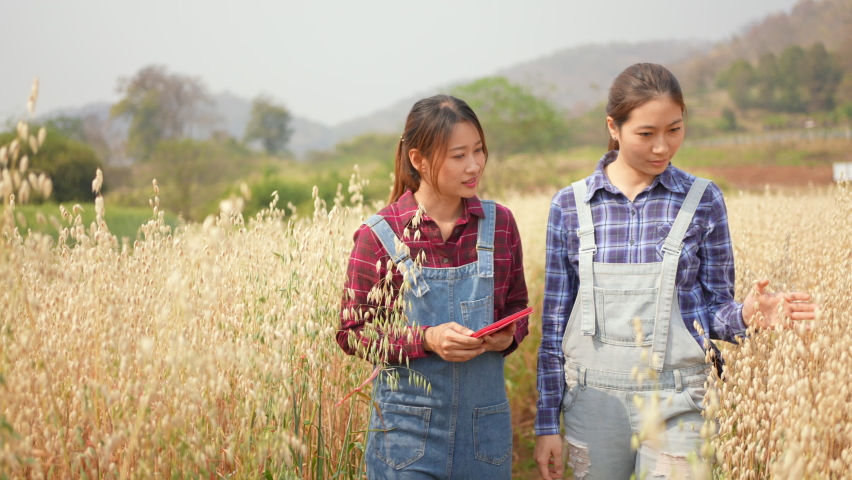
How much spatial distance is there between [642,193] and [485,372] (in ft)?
2.66

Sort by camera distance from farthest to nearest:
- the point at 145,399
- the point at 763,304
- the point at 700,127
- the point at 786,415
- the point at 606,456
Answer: the point at 700,127 → the point at 606,456 → the point at 763,304 → the point at 786,415 → the point at 145,399

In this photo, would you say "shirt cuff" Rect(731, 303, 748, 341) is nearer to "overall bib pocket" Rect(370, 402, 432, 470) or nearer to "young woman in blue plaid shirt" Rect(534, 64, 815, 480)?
"young woman in blue plaid shirt" Rect(534, 64, 815, 480)

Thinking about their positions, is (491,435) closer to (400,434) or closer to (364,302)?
(400,434)

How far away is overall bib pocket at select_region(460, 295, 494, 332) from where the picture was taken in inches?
78.5

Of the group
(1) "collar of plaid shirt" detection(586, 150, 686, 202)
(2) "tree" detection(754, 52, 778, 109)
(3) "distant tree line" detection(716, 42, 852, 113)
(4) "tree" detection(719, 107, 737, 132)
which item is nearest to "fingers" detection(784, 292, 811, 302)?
(1) "collar of plaid shirt" detection(586, 150, 686, 202)

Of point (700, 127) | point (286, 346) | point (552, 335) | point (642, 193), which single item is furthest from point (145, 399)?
point (700, 127)

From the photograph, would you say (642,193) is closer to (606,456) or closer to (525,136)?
(606,456)

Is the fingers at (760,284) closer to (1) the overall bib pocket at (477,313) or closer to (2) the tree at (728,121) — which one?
(1) the overall bib pocket at (477,313)

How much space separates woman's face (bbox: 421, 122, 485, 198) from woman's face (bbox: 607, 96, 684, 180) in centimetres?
51

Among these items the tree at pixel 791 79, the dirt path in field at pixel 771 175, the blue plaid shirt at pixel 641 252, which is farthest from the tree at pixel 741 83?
the blue plaid shirt at pixel 641 252

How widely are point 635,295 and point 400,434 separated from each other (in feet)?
2.90

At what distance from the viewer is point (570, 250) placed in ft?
6.84

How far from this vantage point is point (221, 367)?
72.2 inches

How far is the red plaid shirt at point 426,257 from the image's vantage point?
194 cm
